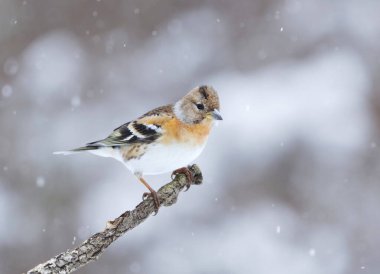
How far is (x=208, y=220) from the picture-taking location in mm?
6672

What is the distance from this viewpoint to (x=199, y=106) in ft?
11.0

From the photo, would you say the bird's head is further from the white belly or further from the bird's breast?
the white belly

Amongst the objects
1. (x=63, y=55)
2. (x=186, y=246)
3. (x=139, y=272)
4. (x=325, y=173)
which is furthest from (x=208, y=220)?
(x=63, y=55)

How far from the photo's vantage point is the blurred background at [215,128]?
661cm

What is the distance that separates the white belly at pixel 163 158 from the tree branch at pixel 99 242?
485 millimetres

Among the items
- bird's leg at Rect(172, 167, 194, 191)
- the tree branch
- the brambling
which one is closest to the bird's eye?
the brambling

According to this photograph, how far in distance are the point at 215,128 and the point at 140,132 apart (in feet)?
12.2

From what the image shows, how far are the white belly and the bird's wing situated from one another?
0.10m

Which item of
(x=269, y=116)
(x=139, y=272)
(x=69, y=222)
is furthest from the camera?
(x=269, y=116)

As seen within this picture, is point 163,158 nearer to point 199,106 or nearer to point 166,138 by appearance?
point 166,138

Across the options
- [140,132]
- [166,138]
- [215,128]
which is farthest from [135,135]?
[215,128]

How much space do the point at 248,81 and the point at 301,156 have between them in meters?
1.44

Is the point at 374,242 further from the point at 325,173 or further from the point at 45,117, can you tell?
the point at 45,117

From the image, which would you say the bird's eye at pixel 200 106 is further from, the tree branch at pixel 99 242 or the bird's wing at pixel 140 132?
the tree branch at pixel 99 242
